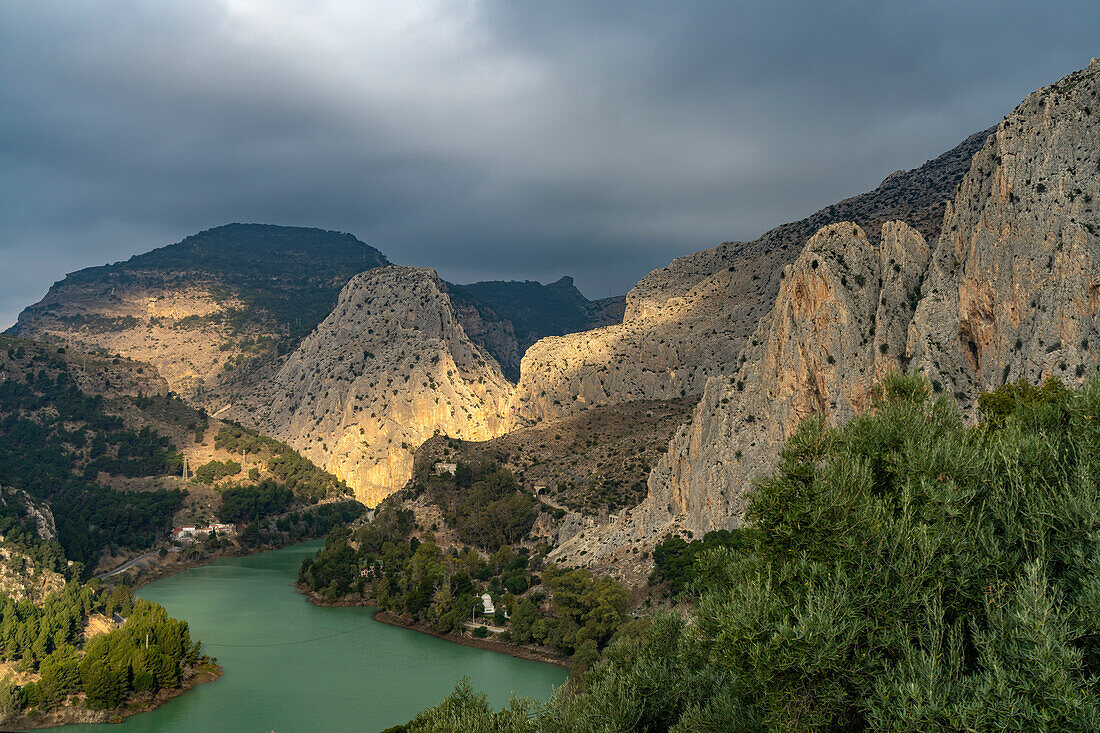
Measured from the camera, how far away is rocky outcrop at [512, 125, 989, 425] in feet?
288

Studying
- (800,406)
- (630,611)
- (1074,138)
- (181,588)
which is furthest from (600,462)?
(1074,138)

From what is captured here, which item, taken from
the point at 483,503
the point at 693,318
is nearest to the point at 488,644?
the point at 483,503

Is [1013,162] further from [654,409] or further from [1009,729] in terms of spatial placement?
[654,409]

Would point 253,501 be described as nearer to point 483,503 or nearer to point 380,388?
point 380,388

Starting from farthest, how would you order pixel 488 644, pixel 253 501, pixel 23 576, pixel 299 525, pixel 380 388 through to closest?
pixel 380 388 < pixel 299 525 < pixel 253 501 < pixel 23 576 < pixel 488 644

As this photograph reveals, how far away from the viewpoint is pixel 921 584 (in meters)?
9.78

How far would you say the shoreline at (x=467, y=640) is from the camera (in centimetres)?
5319

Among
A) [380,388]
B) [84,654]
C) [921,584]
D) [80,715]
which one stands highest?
[380,388]

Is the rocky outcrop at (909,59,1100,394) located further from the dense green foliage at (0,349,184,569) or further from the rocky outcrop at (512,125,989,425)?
the dense green foliage at (0,349,184,569)

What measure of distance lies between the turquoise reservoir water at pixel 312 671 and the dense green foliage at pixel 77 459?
73.8 ft

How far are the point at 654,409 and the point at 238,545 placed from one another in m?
67.9

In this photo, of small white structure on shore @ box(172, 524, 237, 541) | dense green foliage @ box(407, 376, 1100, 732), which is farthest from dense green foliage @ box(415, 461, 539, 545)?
dense green foliage @ box(407, 376, 1100, 732)

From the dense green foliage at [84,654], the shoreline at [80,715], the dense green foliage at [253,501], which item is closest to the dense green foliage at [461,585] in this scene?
the dense green foliage at [84,654]

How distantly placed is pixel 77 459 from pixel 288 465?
109 ft
